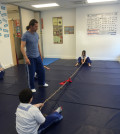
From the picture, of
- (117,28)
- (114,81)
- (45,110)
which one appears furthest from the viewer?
(117,28)

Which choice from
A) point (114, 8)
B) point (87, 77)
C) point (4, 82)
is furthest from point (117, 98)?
point (114, 8)

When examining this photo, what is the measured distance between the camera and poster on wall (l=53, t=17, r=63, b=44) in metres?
7.18

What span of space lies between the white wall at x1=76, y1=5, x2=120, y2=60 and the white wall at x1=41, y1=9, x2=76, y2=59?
1.44 feet

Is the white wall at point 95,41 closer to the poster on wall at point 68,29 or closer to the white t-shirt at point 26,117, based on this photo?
the poster on wall at point 68,29

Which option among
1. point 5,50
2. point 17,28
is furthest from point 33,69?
point 17,28

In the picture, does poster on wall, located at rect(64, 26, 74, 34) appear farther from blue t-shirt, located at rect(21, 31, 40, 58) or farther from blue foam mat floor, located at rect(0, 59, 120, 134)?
blue t-shirt, located at rect(21, 31, 40, 58)

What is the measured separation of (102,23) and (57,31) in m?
2.38

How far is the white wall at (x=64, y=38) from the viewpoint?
6.98 metres

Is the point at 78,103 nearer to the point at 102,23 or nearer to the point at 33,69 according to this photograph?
the point at 33,69

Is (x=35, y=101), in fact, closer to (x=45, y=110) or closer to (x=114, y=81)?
(x=45, y=110)

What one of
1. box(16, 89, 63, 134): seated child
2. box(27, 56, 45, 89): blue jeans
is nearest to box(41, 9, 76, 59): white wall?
box(27, 56, 45, 89): blue jeans

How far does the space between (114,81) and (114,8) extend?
4051 millimetres

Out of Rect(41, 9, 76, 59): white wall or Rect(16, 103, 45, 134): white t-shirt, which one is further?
Rect(41, 9, 76, 59): white wall

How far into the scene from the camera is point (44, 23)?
747 centimetres
